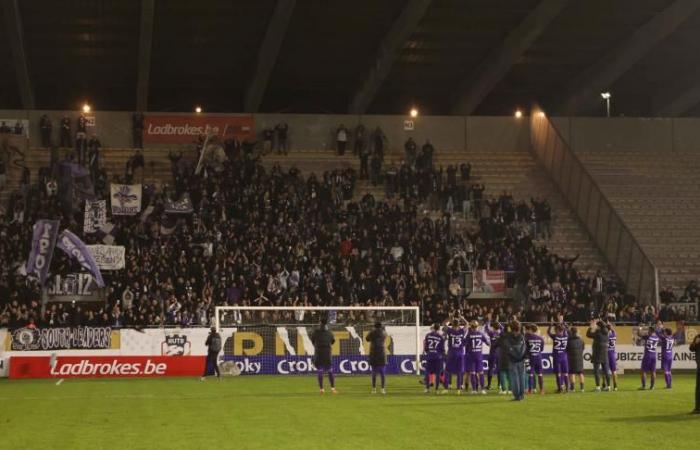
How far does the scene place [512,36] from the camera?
49.1 meters

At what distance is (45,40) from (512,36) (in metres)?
21.5

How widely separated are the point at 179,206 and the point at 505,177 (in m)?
17.4

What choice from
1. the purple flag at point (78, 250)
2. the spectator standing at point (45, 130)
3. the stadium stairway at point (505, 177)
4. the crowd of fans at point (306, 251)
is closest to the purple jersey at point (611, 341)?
the crowd of fans at point (306, 251)

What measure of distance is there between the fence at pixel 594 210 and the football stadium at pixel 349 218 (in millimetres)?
154

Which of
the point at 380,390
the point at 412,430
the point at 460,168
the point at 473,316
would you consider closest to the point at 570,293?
the point at 473,316

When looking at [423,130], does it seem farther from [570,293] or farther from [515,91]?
[570,293]

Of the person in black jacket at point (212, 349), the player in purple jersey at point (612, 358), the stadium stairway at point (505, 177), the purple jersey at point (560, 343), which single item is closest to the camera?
the purple jersey at point (560, 343)

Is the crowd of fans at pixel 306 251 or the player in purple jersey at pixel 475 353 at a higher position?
the crowd of fans at pixel 306 251

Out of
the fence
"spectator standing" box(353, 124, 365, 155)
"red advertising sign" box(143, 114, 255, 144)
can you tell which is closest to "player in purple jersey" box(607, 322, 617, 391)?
the fence

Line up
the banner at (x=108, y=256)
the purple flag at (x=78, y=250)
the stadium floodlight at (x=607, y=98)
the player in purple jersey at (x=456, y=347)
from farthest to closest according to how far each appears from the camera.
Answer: the stadium floodlight at (x=607, y=98) < the banner at (x=108, y=256) < the purple flag at (x=78, y=250) < the player in purple jersey at (x=456, y=347)

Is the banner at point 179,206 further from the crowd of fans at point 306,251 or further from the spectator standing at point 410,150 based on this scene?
the spectator standing at point 410,150

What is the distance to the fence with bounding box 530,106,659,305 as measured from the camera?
42491mm

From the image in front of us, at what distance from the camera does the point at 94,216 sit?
42375 mm

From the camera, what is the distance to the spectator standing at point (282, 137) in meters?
51.8
